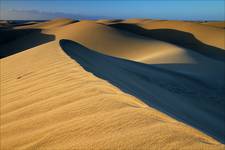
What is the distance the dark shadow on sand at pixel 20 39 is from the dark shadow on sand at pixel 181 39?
8.73 meters

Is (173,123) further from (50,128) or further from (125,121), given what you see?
(50,128)

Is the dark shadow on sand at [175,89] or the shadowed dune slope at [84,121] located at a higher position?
the shadowed dune slope at [84,121]

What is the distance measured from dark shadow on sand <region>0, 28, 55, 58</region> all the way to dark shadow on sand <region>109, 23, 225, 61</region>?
28.7 ft

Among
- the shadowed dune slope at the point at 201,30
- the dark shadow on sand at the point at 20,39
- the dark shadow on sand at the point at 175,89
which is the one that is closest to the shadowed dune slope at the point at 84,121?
the dark shadow on sand at the point at 175,89

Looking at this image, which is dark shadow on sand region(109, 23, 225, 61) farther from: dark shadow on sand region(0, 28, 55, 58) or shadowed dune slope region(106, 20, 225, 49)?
dark shadow on sand region(0, 28, 55, 58)

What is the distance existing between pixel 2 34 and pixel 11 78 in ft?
91.7

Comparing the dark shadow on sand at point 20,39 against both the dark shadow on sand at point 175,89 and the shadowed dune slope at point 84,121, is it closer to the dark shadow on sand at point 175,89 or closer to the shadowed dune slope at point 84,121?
the dark shadow on sand at point 175,89

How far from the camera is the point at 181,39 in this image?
102ft

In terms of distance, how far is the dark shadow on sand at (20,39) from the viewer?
2900 centimetres

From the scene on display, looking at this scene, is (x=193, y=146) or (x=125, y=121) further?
(x=125, y=121)

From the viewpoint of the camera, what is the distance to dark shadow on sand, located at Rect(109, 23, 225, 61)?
2515cm

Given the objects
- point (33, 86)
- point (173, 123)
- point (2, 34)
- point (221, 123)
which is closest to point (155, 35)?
point (2, 34)

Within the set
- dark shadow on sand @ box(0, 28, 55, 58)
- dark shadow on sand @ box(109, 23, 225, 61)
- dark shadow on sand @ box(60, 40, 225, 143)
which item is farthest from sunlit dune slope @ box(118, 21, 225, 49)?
dark shadow on sand @ box(60, 40, 225, 143)

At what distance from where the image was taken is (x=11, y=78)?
569cm
